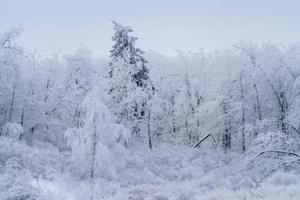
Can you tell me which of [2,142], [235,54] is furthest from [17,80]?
[235,54]

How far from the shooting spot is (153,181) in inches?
719

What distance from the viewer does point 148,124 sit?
30.7 metres

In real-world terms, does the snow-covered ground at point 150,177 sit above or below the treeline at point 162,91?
below

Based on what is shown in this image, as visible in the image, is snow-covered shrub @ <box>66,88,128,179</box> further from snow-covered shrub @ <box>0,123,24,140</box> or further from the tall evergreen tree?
the tall evergreen tree

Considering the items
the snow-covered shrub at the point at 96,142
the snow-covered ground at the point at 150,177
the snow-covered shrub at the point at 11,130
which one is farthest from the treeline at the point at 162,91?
the snow-covered shrub at the point at 96,142

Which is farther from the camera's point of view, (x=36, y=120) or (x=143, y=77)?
(x=143, y=77)

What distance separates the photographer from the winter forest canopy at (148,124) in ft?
49.5

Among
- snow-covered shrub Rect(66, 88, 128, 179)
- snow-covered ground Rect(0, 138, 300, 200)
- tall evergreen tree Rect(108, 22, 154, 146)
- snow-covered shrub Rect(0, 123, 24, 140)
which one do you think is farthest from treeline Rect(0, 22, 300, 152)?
snow-covered shrub Rect(66, 88, 128, 179)

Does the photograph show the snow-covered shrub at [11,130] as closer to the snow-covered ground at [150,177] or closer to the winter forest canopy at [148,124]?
the winter forest canopy at [148,124]

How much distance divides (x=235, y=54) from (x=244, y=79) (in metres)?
3.18

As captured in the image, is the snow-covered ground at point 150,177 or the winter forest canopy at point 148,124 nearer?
the snow-covered ground at point 150,177

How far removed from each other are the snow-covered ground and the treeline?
3.58 metres

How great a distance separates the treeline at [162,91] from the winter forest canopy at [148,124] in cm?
9

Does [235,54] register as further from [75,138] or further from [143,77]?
[75,138]
